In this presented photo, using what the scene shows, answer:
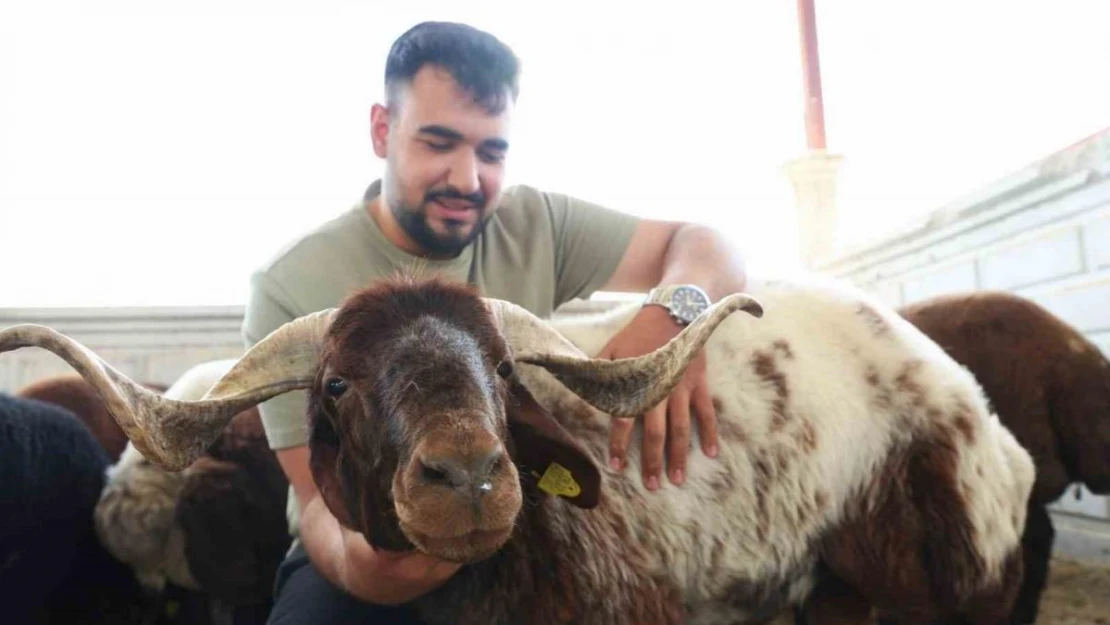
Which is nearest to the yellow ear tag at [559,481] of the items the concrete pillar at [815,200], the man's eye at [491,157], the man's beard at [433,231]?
the man's beard at [433,231]

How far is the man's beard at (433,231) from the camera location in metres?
2.74

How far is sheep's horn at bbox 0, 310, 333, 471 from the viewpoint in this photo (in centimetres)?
181

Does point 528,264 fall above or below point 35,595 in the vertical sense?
above

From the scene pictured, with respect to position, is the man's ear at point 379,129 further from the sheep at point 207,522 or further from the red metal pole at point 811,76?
the red metal pole at point 811,76

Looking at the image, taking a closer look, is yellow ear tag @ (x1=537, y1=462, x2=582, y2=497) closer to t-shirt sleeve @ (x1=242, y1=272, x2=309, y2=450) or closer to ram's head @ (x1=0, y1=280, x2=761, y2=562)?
ram's head @ (x1=0, y1=280, x2=761, y2=562)

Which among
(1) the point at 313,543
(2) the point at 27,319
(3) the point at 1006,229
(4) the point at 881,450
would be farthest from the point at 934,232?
(2) the point at 27,319

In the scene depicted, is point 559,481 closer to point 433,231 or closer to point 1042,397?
point 433,231

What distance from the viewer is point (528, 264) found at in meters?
3.05

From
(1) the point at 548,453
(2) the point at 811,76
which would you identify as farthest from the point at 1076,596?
(2) the point at 811,76

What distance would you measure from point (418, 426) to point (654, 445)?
3.04 feet

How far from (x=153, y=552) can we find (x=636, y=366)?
2.47 metres

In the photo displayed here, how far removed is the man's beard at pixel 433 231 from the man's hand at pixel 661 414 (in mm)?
626

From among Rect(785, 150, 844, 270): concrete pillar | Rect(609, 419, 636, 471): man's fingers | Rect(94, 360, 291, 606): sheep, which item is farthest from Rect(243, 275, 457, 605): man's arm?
Rect(785, 150, 844, 270): concrete pillar

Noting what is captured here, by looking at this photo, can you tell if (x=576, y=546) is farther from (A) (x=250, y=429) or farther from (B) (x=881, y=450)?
(A) (x=250, y=429)
